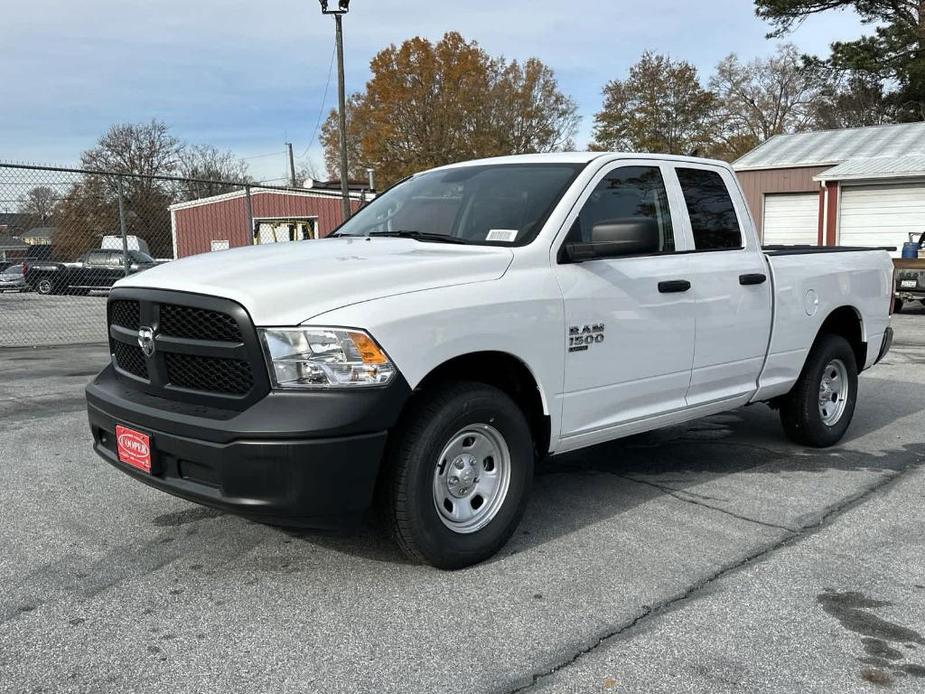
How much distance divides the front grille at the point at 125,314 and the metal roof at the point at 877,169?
2219 cm

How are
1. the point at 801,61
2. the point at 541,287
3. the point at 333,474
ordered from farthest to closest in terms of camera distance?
the point at 801,61 < the point at 541,287 < the point at 333,474

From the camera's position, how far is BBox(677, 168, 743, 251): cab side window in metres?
4.95

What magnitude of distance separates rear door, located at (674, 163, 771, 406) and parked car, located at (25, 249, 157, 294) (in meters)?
10.8

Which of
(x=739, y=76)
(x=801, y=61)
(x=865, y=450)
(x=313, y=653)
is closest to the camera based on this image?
(x=313, y=653)

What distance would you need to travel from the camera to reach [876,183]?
22.8m

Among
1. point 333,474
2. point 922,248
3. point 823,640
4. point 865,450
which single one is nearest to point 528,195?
point 333,474

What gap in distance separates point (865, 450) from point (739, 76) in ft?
154

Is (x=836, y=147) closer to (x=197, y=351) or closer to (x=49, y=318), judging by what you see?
(x=49, y=318)

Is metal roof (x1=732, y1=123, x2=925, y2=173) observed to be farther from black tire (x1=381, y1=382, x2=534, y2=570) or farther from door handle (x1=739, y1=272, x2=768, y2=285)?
black tire (x1=381, y1=382, x2=534, y2=570)

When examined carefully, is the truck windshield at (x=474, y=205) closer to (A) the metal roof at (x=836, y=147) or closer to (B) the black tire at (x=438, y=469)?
(B) the black tire at (x=438, y=469)

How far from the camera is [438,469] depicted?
11.8 feet

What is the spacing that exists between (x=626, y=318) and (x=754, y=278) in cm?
123

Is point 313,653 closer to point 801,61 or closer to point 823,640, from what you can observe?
point 823,640

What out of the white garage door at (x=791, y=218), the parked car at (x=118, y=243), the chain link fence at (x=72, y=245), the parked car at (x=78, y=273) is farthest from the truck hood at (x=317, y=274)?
the white garage door at (x=791, y=218)
